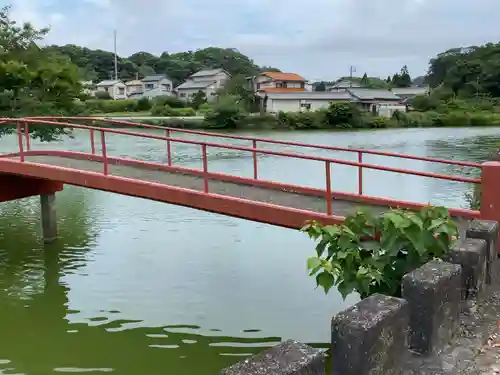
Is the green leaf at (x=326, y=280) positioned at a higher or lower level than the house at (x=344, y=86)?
lower

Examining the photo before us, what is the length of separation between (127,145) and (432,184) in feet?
64.6

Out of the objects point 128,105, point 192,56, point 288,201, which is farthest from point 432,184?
point 192,56

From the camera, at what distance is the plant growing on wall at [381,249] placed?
4547mm

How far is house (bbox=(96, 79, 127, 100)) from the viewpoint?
3567 inches

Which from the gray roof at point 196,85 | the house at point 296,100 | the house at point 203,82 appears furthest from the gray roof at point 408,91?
the gray roof at point 196,85

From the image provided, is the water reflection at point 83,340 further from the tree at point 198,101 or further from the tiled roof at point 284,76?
the tiled roof at point 284,76

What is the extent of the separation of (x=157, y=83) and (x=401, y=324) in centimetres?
9132

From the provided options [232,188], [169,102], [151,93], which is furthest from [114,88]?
[232,188]

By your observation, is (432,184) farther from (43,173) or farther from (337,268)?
(337,268)

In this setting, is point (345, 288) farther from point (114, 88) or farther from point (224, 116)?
point (114, 88)

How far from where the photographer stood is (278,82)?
288 ft

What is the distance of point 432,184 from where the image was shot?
18234 millimetres

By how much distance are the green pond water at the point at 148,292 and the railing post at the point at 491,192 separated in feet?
7.64

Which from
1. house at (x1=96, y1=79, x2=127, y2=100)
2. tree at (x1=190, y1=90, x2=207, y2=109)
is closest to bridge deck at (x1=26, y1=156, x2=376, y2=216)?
tree at (x1=190, y1=90, x2=207, y2=109)
